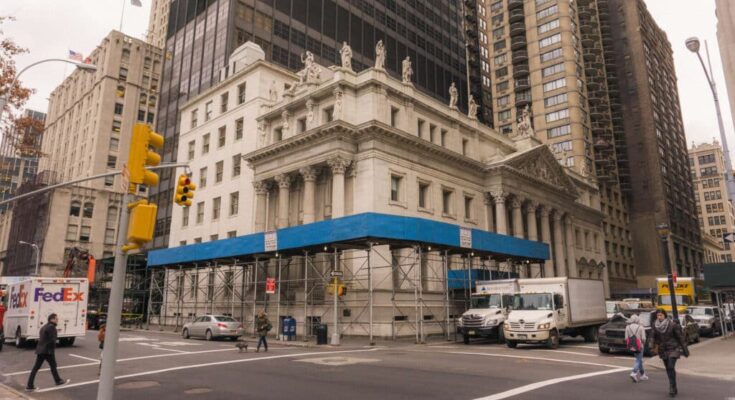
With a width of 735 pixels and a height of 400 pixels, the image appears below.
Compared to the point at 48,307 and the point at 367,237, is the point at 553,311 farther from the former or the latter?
the point at 48,307

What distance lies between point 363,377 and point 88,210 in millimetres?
75147

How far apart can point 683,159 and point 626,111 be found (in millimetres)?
24457

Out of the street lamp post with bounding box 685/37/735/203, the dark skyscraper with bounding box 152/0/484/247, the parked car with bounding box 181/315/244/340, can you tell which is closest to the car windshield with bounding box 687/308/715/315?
the street lamp post with bounding box 685/37/735/203

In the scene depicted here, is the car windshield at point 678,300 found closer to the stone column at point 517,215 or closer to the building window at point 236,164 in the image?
the stone column at point 517,215

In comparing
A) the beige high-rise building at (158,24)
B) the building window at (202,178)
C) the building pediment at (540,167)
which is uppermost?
the beige high-rise building at (158,24)

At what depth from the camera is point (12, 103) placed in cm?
1772

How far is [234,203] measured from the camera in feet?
147

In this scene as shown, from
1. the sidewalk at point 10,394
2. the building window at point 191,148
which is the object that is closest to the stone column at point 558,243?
the building window at point 191,148

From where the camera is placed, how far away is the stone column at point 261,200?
4062 centimetres

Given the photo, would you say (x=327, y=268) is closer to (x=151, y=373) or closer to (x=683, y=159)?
(x=151, y=373)

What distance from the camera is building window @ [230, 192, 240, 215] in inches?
1736

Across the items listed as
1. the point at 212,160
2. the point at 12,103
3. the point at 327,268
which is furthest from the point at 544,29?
the point at 12,103

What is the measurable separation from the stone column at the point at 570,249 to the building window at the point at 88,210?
6736 cm

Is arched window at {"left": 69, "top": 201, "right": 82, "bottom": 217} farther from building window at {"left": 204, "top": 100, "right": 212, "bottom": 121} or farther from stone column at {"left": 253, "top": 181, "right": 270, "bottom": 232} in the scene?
stone column at {"left": 253, "top": 181, "right": 270, "bottom": 232}
